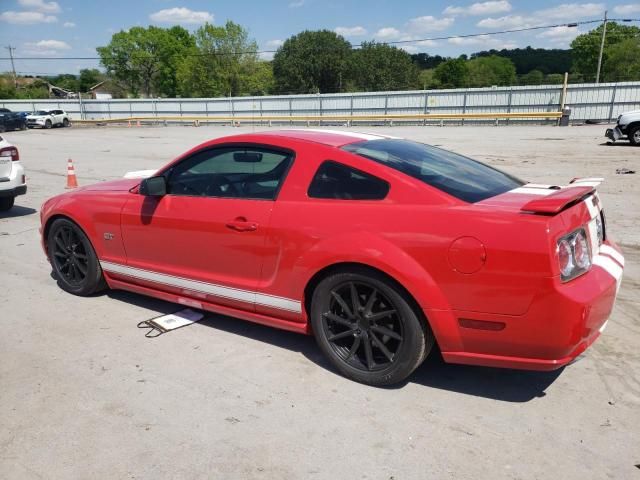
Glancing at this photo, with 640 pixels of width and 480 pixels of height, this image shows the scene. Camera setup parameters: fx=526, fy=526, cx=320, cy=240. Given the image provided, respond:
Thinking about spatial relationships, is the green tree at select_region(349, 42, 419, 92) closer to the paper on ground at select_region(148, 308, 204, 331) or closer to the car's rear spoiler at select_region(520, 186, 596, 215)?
the paper on ground at select_region(148, 308, 204, 331)

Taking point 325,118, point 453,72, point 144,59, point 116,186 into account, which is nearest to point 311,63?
point 144,59

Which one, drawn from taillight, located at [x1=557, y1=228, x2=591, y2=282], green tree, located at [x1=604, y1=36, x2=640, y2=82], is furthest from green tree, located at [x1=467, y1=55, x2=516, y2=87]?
taillight, located at [x1=557, y1=228, x2=591, y2=282]

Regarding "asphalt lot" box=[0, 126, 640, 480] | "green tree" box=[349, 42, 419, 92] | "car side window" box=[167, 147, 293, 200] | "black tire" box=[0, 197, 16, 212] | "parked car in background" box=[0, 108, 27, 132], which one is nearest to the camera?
"asphalt lot" box=[0, 126, 640, 480]

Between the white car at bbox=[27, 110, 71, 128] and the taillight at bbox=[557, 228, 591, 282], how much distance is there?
43232 millimetres

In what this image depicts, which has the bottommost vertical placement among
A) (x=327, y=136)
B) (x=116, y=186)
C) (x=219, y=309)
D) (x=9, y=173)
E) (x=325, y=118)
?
(x=325, y=118)

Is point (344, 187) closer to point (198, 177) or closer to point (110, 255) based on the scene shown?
point (198, 177)

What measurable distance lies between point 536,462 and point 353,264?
1384 mm

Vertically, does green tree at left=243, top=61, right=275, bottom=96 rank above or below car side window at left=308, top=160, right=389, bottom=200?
above

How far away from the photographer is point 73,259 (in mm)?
4805

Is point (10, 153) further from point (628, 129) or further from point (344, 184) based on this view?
point (628, 129)

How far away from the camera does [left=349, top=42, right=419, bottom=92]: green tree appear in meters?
86.0

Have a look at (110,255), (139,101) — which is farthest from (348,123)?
(110,255)

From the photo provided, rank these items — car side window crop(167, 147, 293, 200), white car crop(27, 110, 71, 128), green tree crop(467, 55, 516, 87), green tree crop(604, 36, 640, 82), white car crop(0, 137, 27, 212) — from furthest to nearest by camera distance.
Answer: green tree crop(467, 55, 516, 87), green tree crop(604, 36, 640, 82), white car crop(27, 110, 71, 128), white car crop(0, 137, 27, 212), car side window crop(167, 147, 293, 200)

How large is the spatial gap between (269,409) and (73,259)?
109 inches
